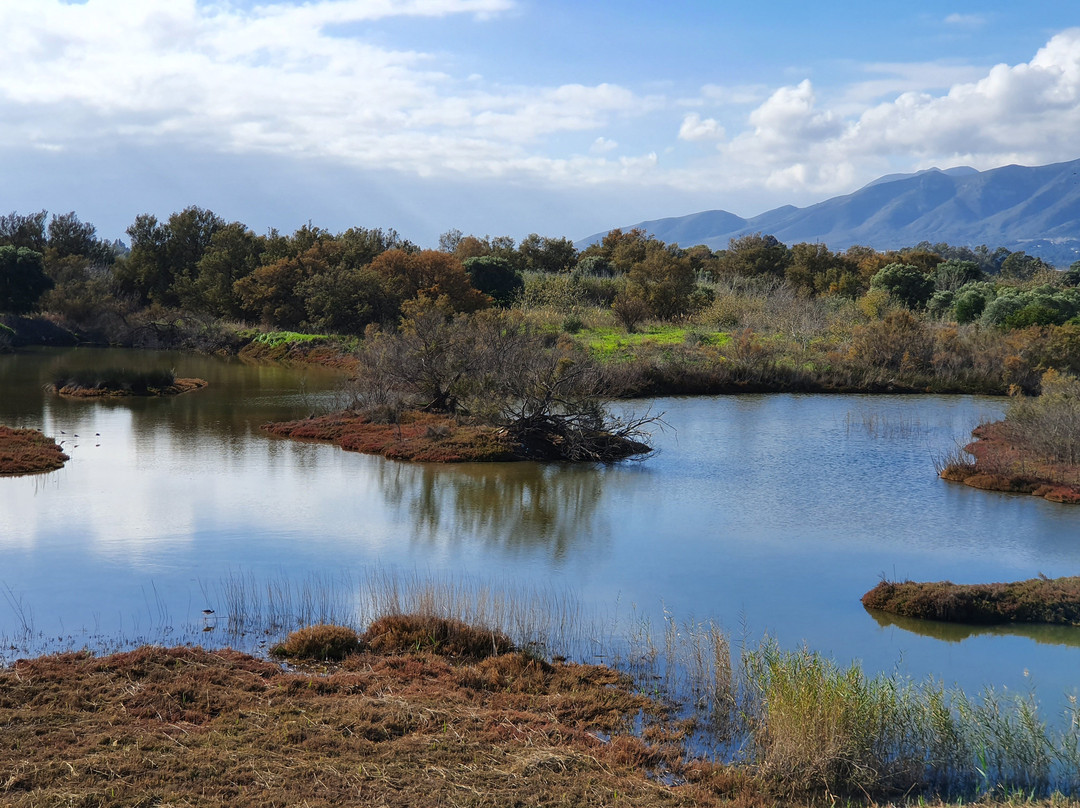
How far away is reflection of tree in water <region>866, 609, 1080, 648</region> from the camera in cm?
1060

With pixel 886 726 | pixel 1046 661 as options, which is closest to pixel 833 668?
pixel 886 726

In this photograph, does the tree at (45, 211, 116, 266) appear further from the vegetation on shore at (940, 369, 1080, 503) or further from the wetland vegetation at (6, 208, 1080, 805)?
the vegetation on shore at (940, 369, 1080, 503)

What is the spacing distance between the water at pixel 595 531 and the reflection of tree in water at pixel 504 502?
0.22 feet

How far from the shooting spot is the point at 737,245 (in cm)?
6444

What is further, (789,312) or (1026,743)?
(789,312)

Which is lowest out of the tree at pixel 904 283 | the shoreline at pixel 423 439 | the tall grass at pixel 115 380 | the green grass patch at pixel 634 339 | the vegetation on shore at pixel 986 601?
the vegetation on shore at pixel 986 601

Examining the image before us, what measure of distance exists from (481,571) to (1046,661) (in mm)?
6760

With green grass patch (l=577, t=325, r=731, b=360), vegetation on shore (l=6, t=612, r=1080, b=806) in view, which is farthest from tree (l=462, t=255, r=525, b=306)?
vegetation on shore (l=6, t=612, r=1080, b=806)

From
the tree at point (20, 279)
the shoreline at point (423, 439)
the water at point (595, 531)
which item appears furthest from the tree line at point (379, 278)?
the water at point (595, 531)

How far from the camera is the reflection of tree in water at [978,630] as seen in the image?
10602mm

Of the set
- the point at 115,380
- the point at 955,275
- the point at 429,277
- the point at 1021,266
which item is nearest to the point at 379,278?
the point at 429,277

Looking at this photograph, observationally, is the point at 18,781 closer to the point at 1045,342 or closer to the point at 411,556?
the point at 411,556

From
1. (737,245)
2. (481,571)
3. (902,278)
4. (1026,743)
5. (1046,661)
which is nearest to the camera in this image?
(1026,743)

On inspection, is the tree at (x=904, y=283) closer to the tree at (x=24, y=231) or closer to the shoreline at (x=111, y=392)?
the shoreline at (x=111, y=392)
